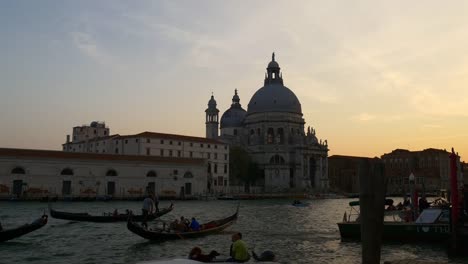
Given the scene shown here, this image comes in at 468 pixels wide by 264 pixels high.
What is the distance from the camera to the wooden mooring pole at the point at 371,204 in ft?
32.6

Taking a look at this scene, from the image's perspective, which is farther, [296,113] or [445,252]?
[296,113]

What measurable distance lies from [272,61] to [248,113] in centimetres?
1198

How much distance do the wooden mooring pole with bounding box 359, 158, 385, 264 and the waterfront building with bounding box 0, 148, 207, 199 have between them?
154ft


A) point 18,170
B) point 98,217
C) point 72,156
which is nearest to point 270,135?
point 72,156

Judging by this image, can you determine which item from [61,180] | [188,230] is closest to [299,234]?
[188,230]

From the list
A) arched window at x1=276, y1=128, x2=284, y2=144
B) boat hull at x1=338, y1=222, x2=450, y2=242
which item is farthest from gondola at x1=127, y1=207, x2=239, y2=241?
arched window at x1=276, y1=128, x2=284, y2=144

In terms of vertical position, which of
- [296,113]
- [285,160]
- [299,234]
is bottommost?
[299,234]

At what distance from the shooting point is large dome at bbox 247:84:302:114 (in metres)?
96.4

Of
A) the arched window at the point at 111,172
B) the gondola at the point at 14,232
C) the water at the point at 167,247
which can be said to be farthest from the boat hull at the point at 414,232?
the arched window at the point at 111,172

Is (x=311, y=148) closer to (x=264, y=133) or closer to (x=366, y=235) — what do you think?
(x=264, y=133)

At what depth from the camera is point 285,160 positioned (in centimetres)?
9169

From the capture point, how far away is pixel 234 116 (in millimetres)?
106938

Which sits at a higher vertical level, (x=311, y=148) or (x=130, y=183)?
(x=311, y=148)

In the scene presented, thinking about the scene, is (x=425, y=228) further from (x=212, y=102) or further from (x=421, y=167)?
(x=421, y=167)
